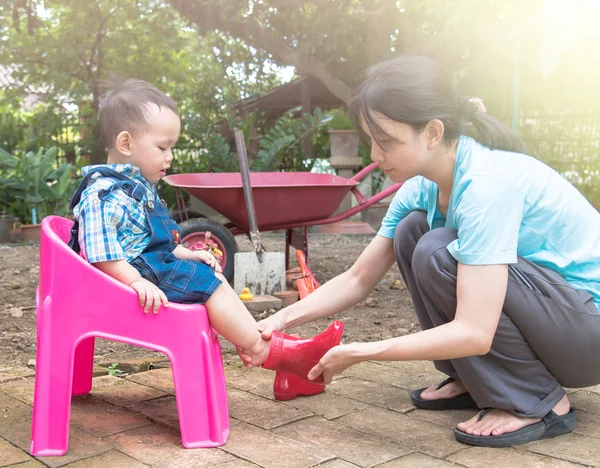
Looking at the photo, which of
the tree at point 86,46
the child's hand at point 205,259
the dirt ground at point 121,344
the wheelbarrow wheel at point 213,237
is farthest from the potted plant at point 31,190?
the child's hand at point 205,259

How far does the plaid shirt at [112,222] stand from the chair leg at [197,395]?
288 mm

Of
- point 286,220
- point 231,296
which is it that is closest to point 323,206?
point 286,220

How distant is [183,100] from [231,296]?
9775 millimetres

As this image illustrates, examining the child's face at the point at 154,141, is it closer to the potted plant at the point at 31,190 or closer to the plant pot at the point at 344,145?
the potted plant at the point at 31,190

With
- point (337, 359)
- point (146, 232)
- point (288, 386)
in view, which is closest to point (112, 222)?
point (146, 232)

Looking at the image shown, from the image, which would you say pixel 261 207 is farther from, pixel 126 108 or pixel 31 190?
pixel 31 190

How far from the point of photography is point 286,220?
4.45 metres

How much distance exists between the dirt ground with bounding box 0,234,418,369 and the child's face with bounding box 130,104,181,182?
3.35 ft

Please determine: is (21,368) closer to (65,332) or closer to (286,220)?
(65,332)

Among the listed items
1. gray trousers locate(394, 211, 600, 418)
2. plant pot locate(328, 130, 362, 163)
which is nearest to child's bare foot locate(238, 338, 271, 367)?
gray trousers locate(394, 211, 600, 418)

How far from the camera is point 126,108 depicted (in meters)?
1.80

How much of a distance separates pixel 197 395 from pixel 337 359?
0.36m

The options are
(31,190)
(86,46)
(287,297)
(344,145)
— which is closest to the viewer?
(287,297)

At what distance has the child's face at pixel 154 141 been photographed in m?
1.81
